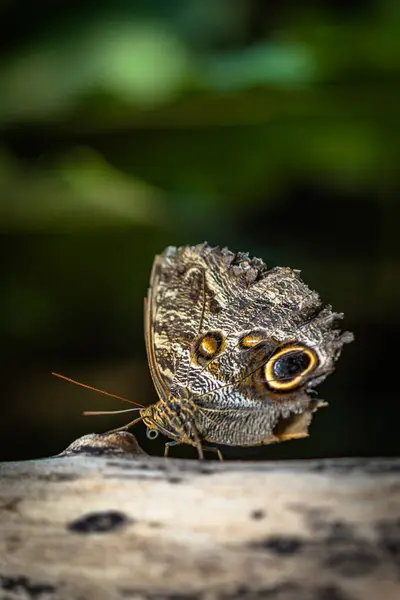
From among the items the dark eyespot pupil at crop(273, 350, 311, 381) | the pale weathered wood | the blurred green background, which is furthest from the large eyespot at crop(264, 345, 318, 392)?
the blurred green background

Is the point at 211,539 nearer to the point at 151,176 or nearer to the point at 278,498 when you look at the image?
the point at 278,498

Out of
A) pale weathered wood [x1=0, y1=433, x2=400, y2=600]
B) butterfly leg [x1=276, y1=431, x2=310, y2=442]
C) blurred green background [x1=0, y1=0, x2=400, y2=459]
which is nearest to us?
pale weathered wood [x1=0, y1=433, x2=400, y2=600]

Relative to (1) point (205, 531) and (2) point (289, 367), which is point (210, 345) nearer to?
(2) point (289, 367)

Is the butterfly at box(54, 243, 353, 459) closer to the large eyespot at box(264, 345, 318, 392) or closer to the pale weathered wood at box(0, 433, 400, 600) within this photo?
the large eyespot at box(264, 345, 318, 392)

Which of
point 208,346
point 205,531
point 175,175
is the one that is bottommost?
point 205,531

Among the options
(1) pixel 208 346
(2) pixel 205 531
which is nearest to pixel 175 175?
(1) pixel 208 346

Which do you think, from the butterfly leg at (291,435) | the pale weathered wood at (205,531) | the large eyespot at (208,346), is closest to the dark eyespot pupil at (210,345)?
the large eyespot at (208,346)

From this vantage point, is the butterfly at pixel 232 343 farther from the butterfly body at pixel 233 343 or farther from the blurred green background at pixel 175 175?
the blurred green background at pixel 175 175
